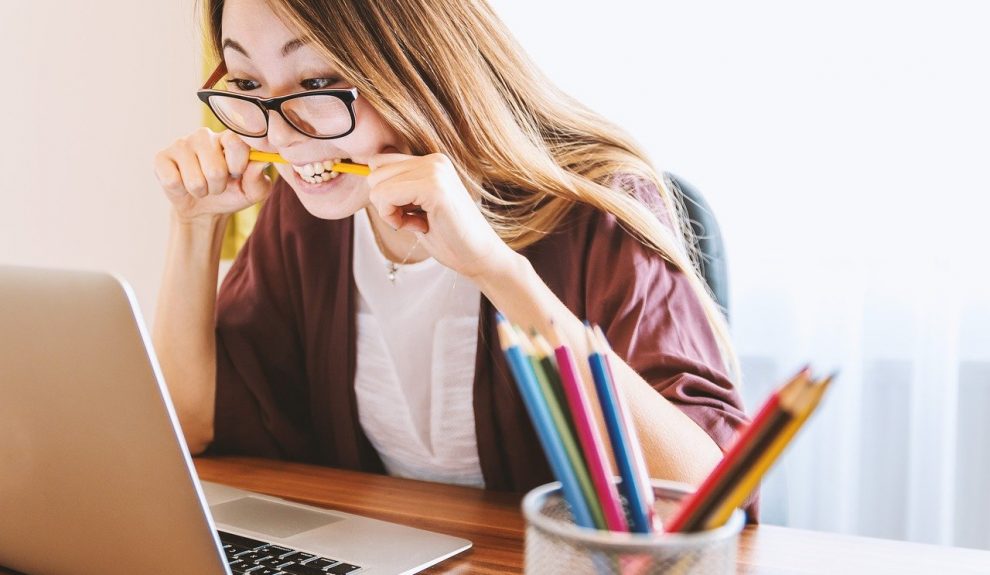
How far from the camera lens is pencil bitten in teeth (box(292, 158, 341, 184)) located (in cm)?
105

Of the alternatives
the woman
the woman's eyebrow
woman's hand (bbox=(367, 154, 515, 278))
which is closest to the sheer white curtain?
the woman

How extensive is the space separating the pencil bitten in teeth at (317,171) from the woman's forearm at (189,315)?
0.22 meters

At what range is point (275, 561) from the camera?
68 cm

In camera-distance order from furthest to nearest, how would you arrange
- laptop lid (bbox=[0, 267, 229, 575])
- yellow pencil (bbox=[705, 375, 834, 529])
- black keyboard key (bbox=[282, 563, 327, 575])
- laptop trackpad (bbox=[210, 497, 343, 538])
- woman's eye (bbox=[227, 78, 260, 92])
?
woman's eye (bbox=[227, 78, 260, 92]) → laptop trackpad (bbox=[210, 497, 343, 538]) → black keyboard key (bbox=[282, 563, 327, 575]) → laptop lid (bbox=[0, 267, 229, 575]) → yellow pencil (bbox=[705, 375, 834, 529])

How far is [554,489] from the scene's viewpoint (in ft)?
1.45

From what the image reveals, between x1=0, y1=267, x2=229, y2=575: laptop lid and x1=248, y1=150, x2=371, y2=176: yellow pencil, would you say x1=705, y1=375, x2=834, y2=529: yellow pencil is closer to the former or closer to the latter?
x1=0, y1=267, x2=229, y2=575: laptop lid

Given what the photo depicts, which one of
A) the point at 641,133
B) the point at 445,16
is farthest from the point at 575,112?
the point at 641,133

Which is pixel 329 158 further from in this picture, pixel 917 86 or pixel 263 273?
pixel 917 86

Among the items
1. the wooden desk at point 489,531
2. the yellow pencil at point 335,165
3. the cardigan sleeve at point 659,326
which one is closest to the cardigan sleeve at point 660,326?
the cardigan sleeve at point 659,326

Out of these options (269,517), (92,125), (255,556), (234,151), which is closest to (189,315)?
(234,151)

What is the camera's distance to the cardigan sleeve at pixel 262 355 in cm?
120

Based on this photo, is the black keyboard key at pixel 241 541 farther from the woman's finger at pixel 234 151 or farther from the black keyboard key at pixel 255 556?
the woman's finger at pixel 234 151

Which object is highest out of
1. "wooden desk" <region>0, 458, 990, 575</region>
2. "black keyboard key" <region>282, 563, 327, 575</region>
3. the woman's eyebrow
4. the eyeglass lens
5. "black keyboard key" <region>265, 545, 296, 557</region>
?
the woman's eyebrow

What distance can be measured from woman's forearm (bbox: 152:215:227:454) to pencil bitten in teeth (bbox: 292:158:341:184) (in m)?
0.22
